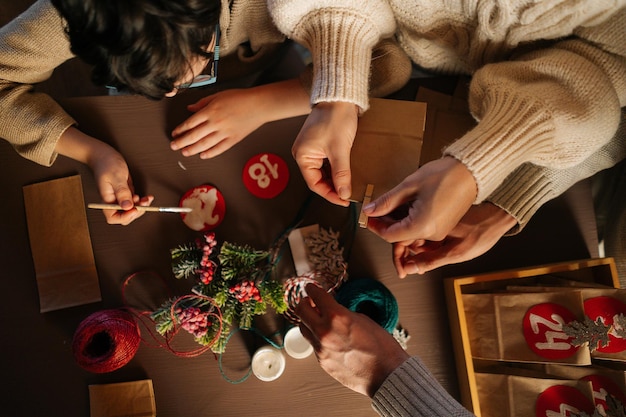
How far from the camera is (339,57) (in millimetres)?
808

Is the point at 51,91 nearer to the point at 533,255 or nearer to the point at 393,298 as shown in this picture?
the point at 393,298

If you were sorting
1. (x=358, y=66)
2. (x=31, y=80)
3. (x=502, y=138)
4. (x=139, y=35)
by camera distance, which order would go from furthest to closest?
(x=31, y=80) < (x=358, y=66) < (x=502, y=138) < (x=139, y=35)

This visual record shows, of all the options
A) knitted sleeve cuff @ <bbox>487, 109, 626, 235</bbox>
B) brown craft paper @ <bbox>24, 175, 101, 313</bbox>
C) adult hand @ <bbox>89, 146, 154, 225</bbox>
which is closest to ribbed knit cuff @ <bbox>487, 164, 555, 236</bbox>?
knitted sleeve cuff @ <bbox>487, 109, 626, 235</bbox>

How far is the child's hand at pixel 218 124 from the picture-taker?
93 centimetres

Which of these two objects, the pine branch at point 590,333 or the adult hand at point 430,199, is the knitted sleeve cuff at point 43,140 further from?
the pine branch at point 590,333

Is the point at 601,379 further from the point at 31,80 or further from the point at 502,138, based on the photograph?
the point at 31,80

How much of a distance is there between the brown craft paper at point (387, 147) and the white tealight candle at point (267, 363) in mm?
366

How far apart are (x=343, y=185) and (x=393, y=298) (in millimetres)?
267

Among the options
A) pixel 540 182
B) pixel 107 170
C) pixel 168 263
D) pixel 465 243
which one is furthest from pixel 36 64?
pixel 540 182

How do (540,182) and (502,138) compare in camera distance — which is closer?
(502,138)

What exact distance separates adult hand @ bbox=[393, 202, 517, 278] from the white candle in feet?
0.81

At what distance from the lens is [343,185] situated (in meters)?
0.78

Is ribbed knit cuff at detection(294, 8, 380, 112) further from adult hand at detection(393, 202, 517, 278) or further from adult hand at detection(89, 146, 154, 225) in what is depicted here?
adult hand at detection(89, 146, 154, 225)

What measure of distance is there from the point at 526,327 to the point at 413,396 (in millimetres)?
260
